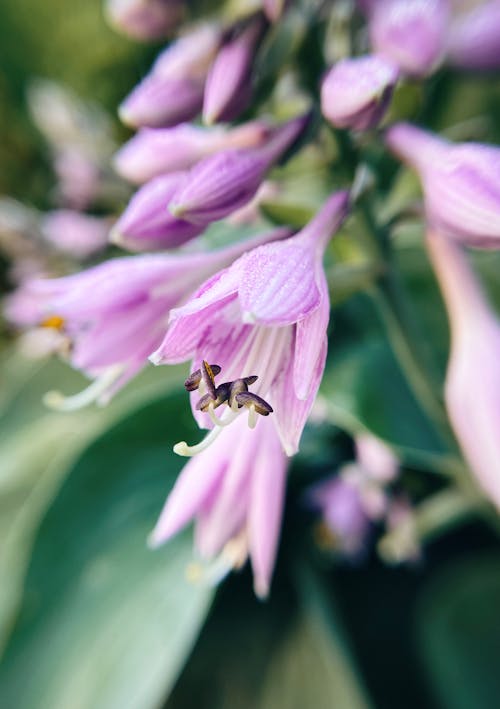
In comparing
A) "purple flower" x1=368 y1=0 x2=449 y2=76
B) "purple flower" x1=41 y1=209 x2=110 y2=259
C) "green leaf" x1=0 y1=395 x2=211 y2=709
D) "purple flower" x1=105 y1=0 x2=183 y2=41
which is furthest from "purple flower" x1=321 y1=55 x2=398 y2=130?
"purple flower" x1=41 y1=209 x2=110 y2=259

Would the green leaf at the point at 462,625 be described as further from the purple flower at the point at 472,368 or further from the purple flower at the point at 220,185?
the purple flower at the point at 220,185

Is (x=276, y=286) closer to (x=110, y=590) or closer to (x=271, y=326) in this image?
(x=271, y=326)

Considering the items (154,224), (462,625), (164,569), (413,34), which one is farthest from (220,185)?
(462,625)

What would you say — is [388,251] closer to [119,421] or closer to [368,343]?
[368,343]

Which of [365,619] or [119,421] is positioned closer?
[119,421]

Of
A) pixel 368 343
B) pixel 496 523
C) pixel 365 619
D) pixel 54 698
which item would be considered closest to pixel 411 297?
pixel 368 343

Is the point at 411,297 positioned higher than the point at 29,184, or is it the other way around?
the point at 29,184

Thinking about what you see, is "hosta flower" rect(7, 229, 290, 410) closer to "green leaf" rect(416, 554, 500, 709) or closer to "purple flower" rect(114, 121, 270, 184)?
"purple flower" rect(114, 121, 270, 184)

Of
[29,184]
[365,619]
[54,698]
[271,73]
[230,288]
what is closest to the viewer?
[230,288]
